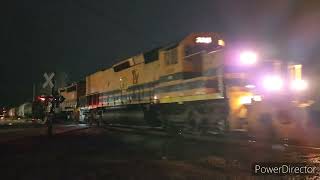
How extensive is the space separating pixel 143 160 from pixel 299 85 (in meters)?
8.15

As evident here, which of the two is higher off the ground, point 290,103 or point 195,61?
point 195,61

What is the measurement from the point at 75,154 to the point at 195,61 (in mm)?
8755

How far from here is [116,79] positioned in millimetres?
31250

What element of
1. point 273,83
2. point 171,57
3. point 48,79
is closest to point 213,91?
point 273,83

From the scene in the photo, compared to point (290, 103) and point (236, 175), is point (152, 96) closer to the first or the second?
point (290, 103)

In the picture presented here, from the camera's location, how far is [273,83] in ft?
54.2

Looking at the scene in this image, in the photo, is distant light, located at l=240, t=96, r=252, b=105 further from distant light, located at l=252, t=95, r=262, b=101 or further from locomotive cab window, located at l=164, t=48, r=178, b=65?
locomotive cab window, located at l=164, t=48, r=178, b=65

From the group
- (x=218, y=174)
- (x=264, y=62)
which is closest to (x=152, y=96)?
(x=264, y=62)

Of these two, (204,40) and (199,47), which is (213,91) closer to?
(199,47)

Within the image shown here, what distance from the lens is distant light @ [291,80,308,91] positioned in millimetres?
16703

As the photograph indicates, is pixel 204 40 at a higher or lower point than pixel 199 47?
higher

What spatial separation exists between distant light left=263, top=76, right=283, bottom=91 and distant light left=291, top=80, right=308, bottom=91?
0.53 meters

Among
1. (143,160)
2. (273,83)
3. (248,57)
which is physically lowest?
(143,160)

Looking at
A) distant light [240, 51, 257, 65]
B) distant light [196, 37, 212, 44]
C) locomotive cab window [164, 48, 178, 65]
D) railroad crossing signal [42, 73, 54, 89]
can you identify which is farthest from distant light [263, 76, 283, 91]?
railroad crossing signal [42, 73, 54, 89]
